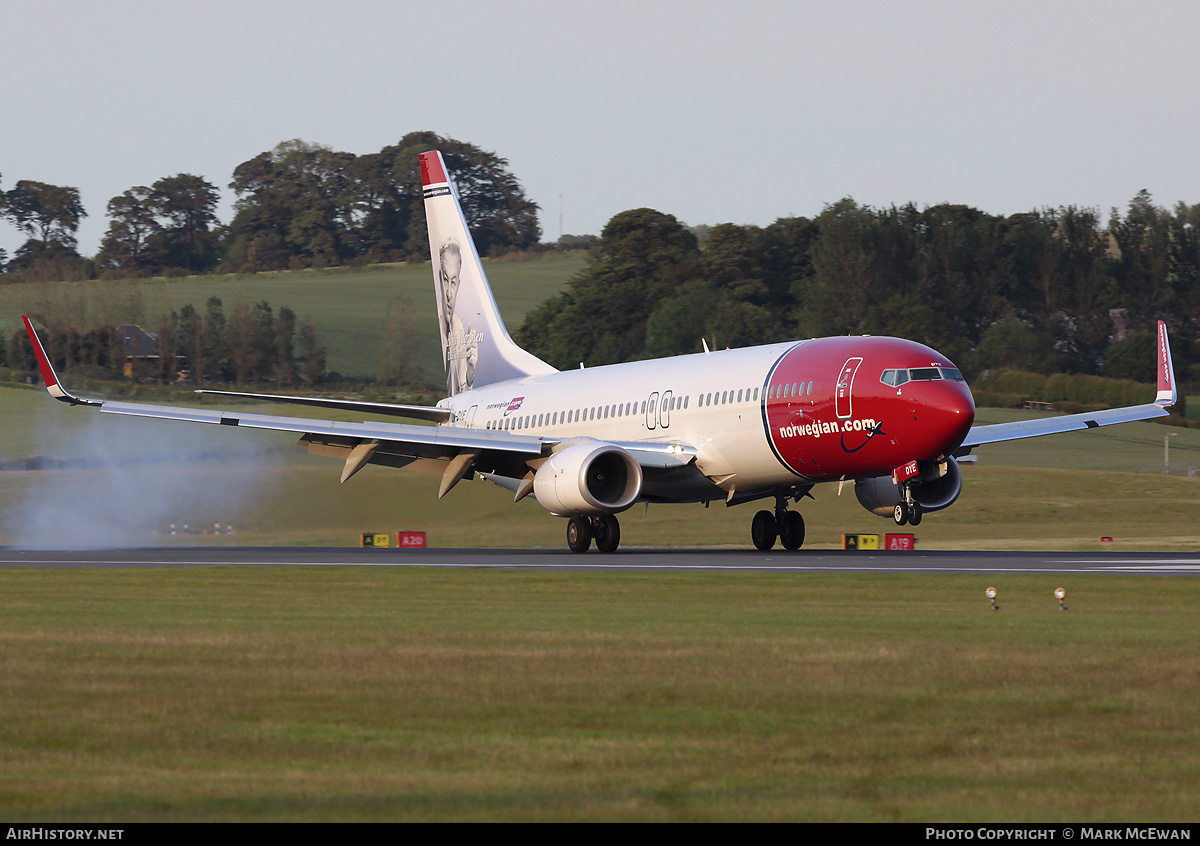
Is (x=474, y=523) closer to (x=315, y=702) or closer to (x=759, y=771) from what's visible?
(x=315, y=702)

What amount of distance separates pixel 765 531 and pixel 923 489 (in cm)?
462

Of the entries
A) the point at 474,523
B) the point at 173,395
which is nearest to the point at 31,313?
the point at 173,395

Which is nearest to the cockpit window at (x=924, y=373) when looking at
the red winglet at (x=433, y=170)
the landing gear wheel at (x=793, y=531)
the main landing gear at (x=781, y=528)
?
the main landing gear at (x=781, y=528)

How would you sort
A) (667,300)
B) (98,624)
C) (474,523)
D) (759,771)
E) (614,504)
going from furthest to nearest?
1. (667,300)
2. (474,523)
3. (614,504)
4. (98,624)
5. (759,771)

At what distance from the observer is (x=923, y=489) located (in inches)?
1405

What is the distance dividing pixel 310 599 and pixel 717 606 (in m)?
5.90

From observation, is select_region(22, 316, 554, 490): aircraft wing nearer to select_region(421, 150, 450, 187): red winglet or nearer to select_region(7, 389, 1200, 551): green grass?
select_region(7, 389, 1200, 551): green grass

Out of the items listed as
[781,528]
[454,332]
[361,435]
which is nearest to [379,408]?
[361,435]

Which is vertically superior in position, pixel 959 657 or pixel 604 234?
pixel 604 234

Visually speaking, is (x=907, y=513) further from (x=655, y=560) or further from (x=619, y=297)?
(x=619, y=297)

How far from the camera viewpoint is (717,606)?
20.9 metres

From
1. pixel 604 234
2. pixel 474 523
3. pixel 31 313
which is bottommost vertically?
pixel 474 523

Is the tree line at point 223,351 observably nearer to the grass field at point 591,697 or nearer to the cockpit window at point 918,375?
the cockpit window at point 918,375

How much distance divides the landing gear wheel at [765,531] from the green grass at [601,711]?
693 inches
